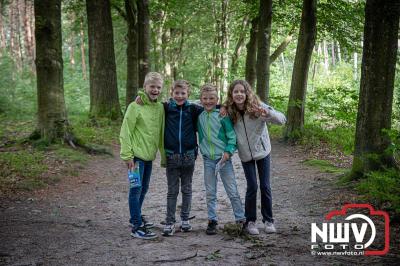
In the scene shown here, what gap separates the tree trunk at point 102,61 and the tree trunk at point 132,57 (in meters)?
0.97

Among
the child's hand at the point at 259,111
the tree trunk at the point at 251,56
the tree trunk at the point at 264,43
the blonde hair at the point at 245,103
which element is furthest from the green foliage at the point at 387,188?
the tree trunk at the point at 251,56

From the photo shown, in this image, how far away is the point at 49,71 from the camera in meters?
10.8

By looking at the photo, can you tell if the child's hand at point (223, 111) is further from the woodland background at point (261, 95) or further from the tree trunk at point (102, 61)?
the tree trunk at point (102, 61)

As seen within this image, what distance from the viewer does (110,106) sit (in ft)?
54.6

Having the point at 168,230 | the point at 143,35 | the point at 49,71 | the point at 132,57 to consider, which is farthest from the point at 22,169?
the point at 143,35

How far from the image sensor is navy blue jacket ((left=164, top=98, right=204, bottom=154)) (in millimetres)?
5480

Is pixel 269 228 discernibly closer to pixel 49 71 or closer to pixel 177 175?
pixel 177 175

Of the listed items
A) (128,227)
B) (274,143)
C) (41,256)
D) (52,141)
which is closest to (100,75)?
(52,141)

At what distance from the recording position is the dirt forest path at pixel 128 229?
4.58 m

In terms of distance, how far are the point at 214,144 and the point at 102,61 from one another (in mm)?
11708

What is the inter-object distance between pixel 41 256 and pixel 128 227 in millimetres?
1497

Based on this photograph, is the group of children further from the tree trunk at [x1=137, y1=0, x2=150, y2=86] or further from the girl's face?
the tree trunk at [x1=137, y1=0, x2=150, y2=86]

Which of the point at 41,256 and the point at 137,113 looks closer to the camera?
the point at 41,256

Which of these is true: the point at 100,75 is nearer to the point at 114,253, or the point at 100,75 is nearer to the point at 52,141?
the point at 52,141
